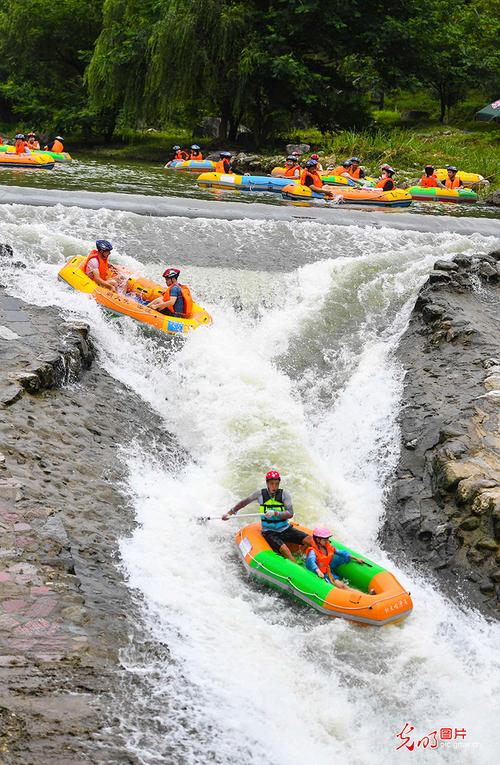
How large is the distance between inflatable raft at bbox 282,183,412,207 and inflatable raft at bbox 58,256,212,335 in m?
8.85

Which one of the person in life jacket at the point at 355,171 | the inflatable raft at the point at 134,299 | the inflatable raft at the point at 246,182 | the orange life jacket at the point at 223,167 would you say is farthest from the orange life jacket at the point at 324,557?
the person in life jacket at the point at 355,171

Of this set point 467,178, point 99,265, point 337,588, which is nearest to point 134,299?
point 99,265

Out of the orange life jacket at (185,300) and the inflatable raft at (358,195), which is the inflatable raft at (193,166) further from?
the orange life jacket at (185,300)

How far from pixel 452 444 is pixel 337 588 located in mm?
2610

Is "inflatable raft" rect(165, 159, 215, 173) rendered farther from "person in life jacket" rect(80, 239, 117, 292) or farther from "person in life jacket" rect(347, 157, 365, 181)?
"person in life jacket" rect(80, 239, 117, 292)

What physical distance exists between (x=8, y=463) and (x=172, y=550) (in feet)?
5.75

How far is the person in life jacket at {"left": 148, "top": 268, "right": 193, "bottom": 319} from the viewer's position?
12.9 m

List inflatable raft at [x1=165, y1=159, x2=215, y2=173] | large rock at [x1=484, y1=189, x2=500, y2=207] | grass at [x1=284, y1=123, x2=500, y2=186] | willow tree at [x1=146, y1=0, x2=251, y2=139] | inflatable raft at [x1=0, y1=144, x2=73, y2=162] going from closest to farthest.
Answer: large rock at [x1=484, y1=189, x2=500, y2=207] < inflatable raft at [x1=0, y1=144, x2=73, y2=162] < inflatable raft at [x1=165, y1=159, x2=215, y2=173] < grass at [x1=284, y1=123, x2=500, y2=186] < willow tree at [x1=146, y1=0, x2=251, y2=139]

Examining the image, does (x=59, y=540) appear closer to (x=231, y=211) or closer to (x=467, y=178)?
(x=231, y=211)

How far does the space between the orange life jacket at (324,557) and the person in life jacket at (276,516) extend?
27cm

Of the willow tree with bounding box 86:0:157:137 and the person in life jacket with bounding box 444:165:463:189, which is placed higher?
the willow tree with bounding box 86:0:157:137

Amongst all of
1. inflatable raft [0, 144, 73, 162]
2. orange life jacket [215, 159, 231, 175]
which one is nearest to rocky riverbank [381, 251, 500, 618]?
orange life jacket [215, 159, 231, 175]

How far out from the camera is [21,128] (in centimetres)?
3712

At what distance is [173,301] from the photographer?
12891 mm
